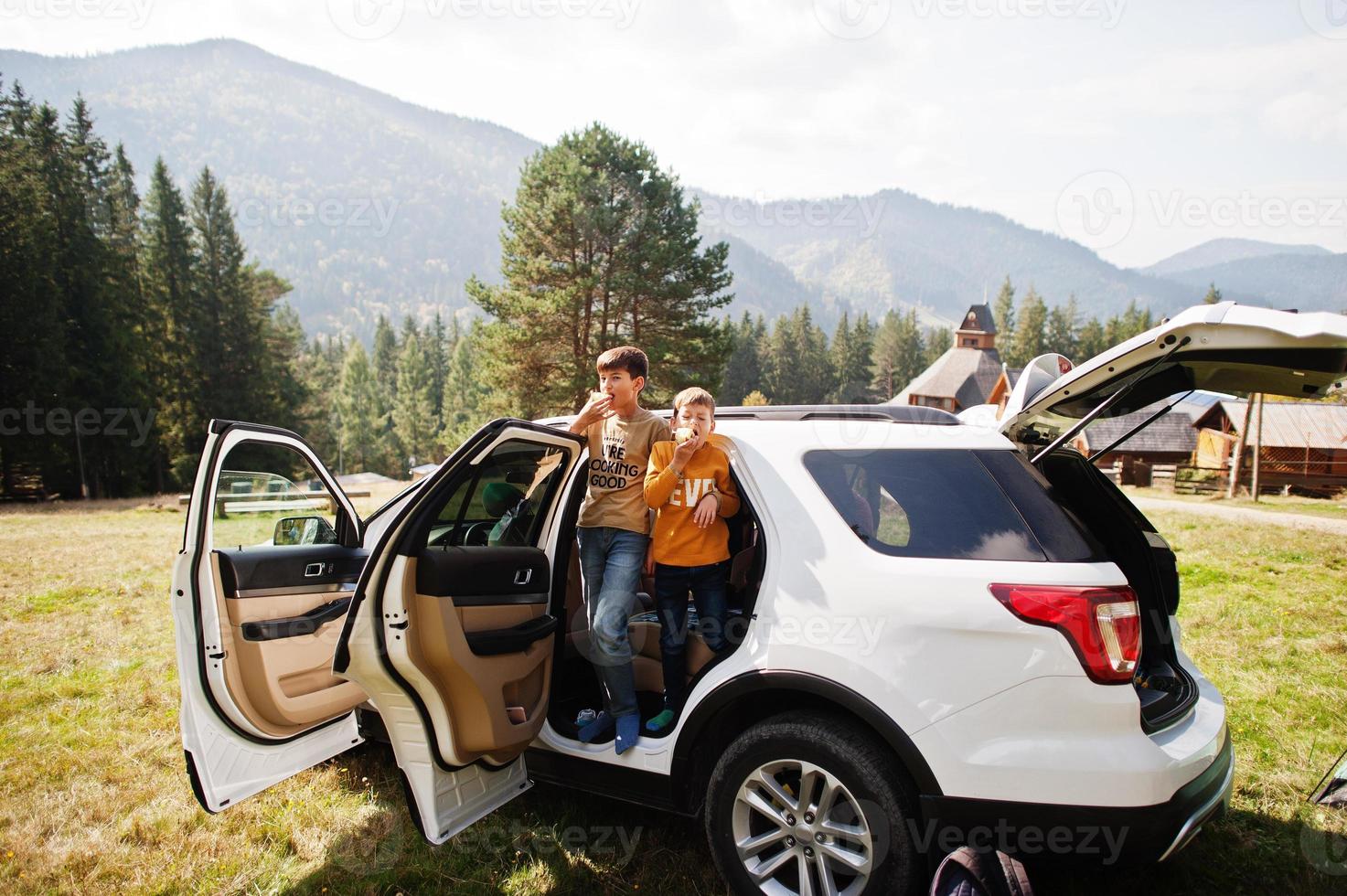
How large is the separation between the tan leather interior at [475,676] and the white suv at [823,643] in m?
0.01

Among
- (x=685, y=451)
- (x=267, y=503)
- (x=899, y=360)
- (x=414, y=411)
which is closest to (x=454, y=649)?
(x=685, y=451)

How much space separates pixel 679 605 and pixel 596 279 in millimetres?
21373

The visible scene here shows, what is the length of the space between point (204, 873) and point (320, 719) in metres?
0.73

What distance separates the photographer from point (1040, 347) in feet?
276

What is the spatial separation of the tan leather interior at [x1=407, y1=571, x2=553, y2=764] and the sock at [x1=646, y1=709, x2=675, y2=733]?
0.51m

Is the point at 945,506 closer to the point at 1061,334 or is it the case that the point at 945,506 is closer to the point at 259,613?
the point at 259,613

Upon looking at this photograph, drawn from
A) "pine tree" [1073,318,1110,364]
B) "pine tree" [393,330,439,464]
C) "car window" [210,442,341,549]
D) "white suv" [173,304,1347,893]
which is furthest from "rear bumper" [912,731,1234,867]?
"pine tree" [1073,318,1110,364]

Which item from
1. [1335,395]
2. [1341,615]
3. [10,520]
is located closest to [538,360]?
[10,520]

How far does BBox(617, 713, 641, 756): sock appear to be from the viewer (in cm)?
306

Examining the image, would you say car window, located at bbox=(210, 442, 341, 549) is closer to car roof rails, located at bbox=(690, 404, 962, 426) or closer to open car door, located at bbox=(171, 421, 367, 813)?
open car door, located at bbox=(171, 421, 367, 813)

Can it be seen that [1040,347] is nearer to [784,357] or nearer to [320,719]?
[784,357]

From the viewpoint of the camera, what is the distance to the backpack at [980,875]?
2.22 metres

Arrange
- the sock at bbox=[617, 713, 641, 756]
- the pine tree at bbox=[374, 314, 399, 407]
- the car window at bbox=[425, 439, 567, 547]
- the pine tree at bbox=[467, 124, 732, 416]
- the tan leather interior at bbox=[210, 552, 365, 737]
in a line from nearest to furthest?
the sock at bbox=[617, 713, 641, 756] < the tan leather interior at bbox=[210, 552, 365, 737] < the car window at bbox=[425, 439, 567, 547] < the pine tree at bbox=[467, 124, 732, 416] < the pine tree at bbox=[374, 314, 399, 407]

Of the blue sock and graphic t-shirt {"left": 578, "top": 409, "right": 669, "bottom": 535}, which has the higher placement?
graphic t-shirt {"left": 578, "top": 409, "right": 669, "bottom": 535}
